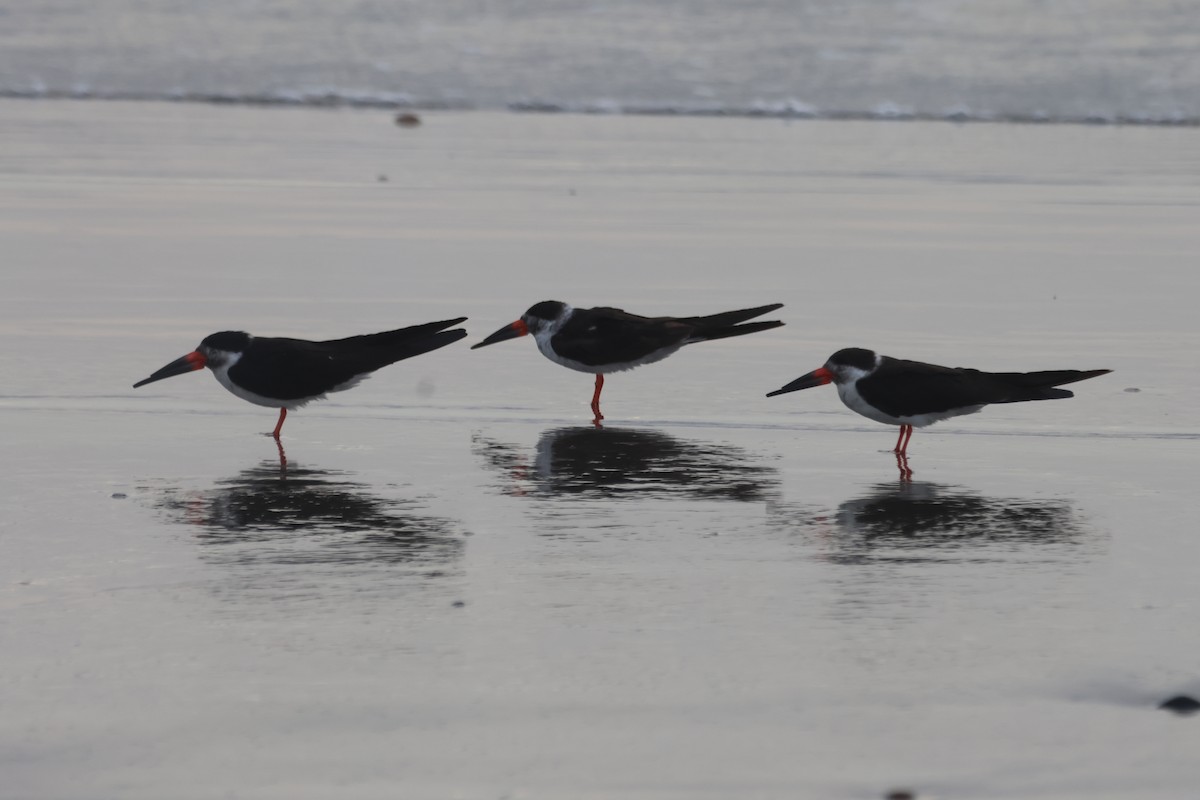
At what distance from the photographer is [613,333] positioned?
Result: 9359mm

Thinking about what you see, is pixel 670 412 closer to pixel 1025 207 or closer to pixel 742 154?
pixel 1025 207

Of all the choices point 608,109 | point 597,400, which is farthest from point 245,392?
point 608,109

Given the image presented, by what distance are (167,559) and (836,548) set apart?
212 cm

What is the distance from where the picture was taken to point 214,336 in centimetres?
839

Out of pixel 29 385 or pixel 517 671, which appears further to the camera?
pixel 29 385

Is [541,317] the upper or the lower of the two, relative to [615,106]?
lower

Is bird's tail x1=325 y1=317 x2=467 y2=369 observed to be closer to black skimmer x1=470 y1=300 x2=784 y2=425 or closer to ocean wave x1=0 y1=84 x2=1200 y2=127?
black skimmer x1=470 y1=300 x2=784 y2=425

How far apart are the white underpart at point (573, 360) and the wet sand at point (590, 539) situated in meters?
0.19

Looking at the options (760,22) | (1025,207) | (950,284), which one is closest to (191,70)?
(760,22)

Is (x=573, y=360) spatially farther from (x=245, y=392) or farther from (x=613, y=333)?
(x=245, y=392)

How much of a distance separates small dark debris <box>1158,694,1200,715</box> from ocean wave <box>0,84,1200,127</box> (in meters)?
32.4

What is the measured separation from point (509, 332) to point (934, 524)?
12.5 ft

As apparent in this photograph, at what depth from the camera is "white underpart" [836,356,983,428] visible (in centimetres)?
801

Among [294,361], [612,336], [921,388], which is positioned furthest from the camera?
[612,336]
